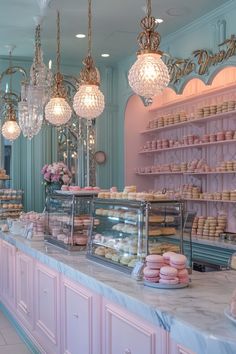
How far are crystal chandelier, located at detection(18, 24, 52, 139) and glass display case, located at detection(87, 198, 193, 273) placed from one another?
8.32ft

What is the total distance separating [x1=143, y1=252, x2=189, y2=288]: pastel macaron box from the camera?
8.77ft

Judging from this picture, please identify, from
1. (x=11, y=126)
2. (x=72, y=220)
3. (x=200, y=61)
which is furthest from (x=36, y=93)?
(x=200, y=61)

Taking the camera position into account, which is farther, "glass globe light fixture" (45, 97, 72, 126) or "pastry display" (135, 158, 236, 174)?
"pastry display" (135, 158, 236, 174)

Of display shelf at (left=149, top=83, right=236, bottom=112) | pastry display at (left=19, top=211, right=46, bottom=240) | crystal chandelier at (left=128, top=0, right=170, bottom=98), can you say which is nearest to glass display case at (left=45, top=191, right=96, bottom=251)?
pastry display at (left=19, top=211, right=46, bottom=240)

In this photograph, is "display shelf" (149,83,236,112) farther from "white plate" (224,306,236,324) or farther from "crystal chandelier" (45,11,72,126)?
"white plate" (224,306,236,324)

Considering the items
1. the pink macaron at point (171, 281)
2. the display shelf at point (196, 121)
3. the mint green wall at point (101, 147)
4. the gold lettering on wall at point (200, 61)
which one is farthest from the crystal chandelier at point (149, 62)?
the mint green wall at point (101, 147)

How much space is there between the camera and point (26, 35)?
7.40 metres

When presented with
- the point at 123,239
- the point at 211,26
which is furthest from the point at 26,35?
the point at 123,239

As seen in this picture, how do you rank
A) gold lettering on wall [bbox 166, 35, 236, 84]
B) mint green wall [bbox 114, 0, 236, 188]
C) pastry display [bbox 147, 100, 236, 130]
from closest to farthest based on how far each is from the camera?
gold lettering on wall [bbox 166, 35, 236, 84] → mint green wall [bbox 114, 0, 236, 188] → pastry display [bbox 147, 100, 236, 130]

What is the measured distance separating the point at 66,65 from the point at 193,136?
10.5 feet

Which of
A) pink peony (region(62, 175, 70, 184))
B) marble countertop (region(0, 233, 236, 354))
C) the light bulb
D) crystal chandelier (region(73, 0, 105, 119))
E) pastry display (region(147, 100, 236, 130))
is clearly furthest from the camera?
Answer: pink peony (region(62, 175, 70, 184))

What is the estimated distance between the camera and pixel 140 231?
3080 mm

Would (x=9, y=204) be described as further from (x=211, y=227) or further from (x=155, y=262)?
(x=155, y=262)

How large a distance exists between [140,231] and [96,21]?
4.42 meters
